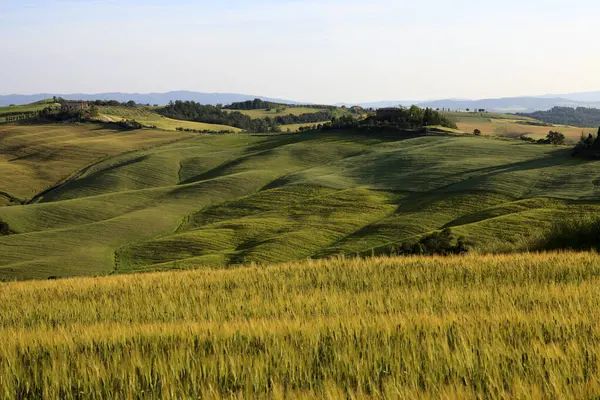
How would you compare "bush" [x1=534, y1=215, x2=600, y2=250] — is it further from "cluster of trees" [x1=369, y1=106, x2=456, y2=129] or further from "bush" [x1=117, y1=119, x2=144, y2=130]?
→ "bush" [x1=117, y1=119, x2=144, y2=130]

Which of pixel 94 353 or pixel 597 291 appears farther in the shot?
pixel 597 291

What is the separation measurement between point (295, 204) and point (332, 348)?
6962cm

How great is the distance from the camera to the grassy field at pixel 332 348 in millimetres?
7391

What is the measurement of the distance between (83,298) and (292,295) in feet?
19.5

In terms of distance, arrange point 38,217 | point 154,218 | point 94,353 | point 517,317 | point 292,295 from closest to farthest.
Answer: point 94,353 → point 517,317 → point 292,295 → point 154,218 → point 38,217

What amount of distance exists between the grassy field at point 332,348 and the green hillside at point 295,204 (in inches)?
804

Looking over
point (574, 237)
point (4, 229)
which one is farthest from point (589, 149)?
point (4, 229)

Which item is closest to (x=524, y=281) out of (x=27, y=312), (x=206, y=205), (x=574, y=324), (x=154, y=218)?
(x=574, y=324)

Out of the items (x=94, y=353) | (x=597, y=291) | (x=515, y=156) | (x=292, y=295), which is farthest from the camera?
(x=515, y=156)

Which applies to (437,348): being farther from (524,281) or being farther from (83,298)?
(83,298)

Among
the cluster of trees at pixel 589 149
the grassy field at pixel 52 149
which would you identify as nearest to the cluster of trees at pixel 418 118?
the grassy field at pixel 52 149

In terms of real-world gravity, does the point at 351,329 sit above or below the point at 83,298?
above

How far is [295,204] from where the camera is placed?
78562 millimetres

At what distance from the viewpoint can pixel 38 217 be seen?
269ft
